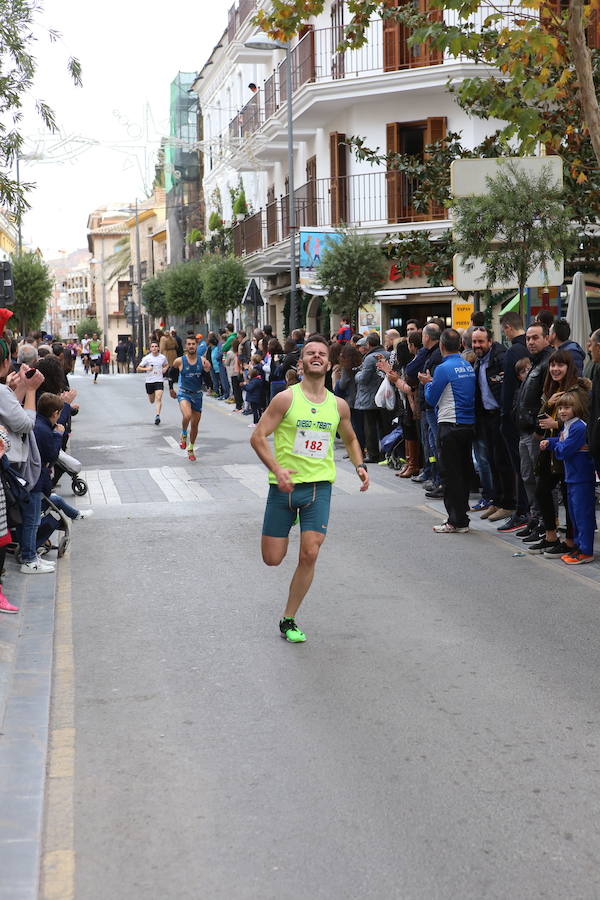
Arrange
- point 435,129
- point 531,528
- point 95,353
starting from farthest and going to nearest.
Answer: point 95,353
point 435,129
point 531,528

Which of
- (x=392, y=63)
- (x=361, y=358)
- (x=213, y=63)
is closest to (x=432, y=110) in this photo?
(x=392, y=63)

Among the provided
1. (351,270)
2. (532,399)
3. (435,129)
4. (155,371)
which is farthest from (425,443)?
(435,129)

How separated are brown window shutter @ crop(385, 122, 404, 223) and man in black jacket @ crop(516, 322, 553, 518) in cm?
1917

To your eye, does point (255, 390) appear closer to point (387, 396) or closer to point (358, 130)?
point (387, 396)

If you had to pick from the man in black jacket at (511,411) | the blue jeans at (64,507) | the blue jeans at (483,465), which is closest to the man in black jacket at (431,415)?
the blue jeans at (483,465)

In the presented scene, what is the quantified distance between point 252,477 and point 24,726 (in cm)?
1023

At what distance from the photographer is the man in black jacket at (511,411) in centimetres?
1137

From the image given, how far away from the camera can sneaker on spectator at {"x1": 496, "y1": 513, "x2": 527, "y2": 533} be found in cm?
1165

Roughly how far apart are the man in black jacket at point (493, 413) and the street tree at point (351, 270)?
12509mm

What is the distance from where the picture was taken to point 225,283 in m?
39.9

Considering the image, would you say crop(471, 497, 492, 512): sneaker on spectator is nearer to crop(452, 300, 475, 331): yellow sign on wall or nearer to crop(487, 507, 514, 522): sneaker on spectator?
crop(487, 507, 514, 522): sneaker on spectator

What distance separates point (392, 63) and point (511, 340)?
63.1 feet

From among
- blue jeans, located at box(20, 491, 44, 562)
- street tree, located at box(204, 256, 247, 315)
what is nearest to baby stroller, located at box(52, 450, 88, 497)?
blue jeans, located at box(20, 491, 44, 562)

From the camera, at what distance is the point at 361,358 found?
17.8 meters
